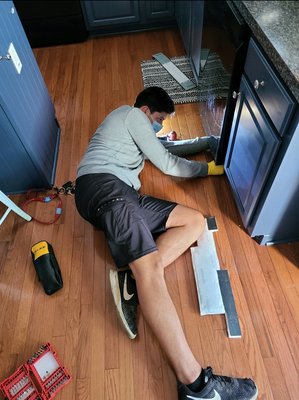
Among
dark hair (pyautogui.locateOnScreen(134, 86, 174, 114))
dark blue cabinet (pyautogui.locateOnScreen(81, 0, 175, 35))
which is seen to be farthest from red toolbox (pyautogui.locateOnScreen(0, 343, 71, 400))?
dark blue cabinet (pyautogui.locateOnScreen(81, 0, 175, 35))

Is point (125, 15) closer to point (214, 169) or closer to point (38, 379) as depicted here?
point (214, 169)

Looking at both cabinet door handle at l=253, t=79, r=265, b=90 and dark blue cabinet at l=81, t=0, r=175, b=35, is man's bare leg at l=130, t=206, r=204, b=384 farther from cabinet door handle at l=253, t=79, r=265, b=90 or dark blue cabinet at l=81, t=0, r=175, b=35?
dark blue cabinet at l=81, t=0, r=175, b=35

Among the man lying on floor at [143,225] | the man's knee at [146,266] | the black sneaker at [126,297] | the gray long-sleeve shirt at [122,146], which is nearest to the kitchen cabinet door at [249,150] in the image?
the man lying on floor at [143,225]

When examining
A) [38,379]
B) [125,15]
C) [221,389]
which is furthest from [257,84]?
[125,15]

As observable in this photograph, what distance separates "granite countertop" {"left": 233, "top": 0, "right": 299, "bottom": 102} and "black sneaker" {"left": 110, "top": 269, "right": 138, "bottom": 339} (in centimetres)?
89

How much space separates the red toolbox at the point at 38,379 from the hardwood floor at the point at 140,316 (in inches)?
1.3

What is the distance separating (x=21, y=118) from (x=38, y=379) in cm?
109

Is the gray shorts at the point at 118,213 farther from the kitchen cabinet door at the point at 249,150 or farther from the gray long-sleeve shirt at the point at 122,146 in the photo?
the kitchen cabinet door at the point at 249,150

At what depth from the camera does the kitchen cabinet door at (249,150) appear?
1.03 m

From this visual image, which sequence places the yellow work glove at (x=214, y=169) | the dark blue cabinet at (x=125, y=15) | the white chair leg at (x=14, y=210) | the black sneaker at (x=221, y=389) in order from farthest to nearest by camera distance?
the dark blue cabinet at (x=125, y=15) → the yellow work glove at (x=214, y=169) → the white chair leg at (x=14, y=210) → the black sneaker at (x=221, y=389)

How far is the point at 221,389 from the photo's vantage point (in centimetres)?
101

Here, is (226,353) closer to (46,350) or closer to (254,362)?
(254,362)

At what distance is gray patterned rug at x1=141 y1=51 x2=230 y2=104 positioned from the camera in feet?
4.66

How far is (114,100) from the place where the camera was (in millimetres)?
2172
